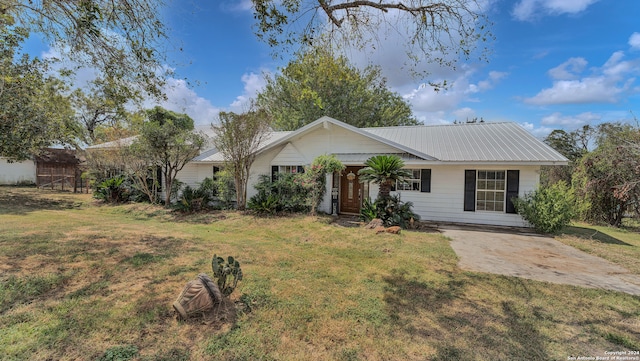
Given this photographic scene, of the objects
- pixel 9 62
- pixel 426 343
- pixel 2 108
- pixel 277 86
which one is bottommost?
pixel 426 343

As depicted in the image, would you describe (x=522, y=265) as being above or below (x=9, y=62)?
below

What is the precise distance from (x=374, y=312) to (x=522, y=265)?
4.17m

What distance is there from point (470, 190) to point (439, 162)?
6.00 ft

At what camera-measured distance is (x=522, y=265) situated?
5766mm

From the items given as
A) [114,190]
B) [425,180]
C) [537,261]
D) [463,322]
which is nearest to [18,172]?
[114,190]

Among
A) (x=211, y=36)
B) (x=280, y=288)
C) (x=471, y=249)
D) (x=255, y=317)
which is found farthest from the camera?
(x=211, y=36)

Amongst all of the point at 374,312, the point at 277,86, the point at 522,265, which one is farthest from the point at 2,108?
the point at 277,86

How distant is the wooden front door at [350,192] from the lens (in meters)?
12.5

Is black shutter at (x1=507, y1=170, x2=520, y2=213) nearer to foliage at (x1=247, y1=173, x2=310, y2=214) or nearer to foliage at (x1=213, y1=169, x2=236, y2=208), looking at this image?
foliage at (x1=247, y1=173, x2=310, y2=214)

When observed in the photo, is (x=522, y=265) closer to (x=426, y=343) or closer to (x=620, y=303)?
(x=620, y=303)

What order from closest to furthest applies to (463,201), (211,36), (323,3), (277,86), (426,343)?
(426,343) < (323,3) < (211,36) < (463,201) < (277,86)

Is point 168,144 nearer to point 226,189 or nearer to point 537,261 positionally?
point 226,189

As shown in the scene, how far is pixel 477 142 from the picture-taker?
11.6 metres

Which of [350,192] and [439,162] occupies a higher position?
[439,162]
